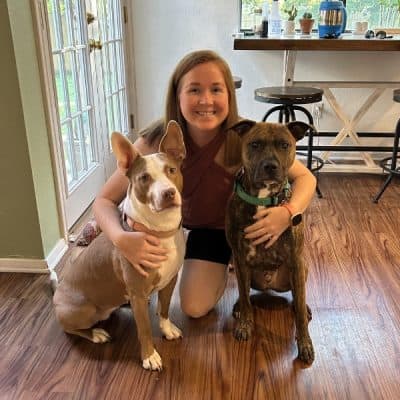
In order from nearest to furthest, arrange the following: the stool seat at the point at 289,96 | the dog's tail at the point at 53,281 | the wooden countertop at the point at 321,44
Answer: the dog's tail at the point at 53,281 < the stool seat at the point at 289,96 < the wooden countertop at the point at 321,44

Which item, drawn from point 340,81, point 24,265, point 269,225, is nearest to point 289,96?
point 340,81

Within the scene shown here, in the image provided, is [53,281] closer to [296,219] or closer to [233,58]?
[296,219]

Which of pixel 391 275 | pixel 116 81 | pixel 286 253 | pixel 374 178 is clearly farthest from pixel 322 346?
pixel 116 81

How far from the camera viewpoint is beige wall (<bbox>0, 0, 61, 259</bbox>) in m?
1.97

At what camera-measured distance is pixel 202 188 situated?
196cm

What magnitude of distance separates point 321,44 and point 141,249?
2.17 m

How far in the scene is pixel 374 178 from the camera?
3652mm

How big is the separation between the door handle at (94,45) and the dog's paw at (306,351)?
2305mm

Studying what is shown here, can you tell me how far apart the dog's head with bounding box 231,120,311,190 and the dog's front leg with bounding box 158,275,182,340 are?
1.65 feet

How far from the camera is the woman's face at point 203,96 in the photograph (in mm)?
1754

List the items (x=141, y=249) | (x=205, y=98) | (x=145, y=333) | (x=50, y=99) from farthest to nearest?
(x=50, y=99), (x=205, y=98), (x=145, y=333), (x=141, y=249)

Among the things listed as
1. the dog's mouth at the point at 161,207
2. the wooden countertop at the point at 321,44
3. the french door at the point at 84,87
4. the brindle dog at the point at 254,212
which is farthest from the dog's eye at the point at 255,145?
the wooden countertop at the point at 321,44

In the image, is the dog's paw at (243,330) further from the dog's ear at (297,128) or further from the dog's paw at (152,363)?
the dog's ear at (297,128)

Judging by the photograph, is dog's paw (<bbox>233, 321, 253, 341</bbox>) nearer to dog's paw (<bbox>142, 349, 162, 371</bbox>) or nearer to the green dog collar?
dog's paw (<bbox>142, 349, 162, 371</bbox>)
